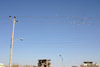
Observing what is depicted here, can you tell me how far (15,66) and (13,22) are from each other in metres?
46.4

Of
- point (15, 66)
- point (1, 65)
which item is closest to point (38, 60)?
point (15, 66)

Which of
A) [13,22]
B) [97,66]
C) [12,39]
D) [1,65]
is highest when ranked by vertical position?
[13,22]

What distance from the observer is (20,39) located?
79.2 feet

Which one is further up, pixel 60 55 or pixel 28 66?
pixel 60 55

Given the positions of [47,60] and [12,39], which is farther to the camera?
[47,60]

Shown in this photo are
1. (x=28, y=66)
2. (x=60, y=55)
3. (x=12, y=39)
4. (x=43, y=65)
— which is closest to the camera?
(x=12, y=39)

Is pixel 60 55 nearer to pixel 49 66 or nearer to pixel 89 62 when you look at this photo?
pixel 49 66

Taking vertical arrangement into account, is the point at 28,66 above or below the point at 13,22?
below

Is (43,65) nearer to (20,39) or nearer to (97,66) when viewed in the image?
(97,66)

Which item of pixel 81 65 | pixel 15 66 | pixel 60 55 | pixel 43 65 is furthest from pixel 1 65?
pixel 81 65

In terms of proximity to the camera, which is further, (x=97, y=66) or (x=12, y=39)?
(x=97, y=66)

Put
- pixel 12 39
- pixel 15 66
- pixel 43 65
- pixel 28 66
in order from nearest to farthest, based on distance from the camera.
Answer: pixel 12 39 → pixel 15 66 → pixel 43 65 → pixel 28 66

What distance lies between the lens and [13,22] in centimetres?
2441

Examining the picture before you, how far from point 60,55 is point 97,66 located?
33714mm
